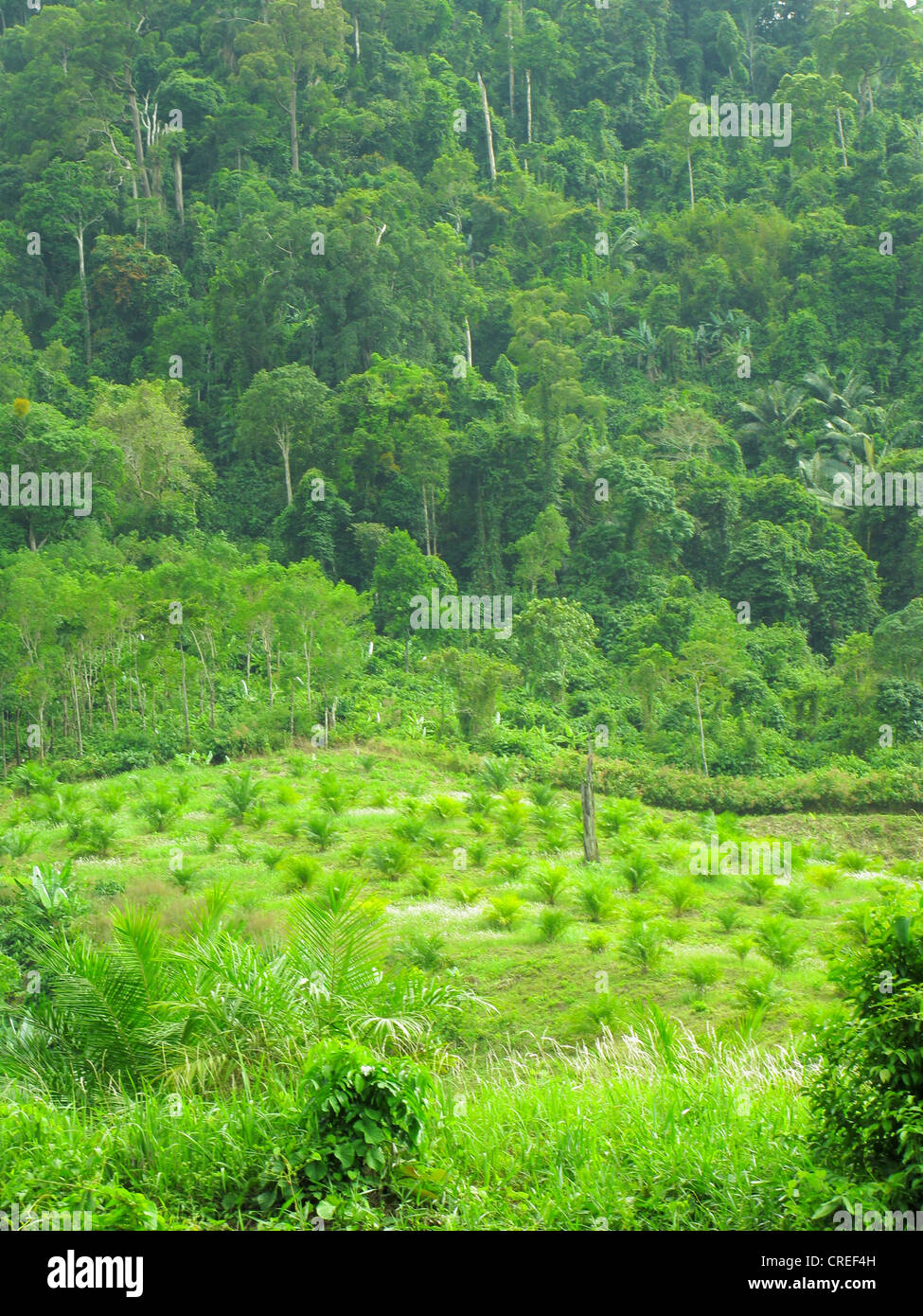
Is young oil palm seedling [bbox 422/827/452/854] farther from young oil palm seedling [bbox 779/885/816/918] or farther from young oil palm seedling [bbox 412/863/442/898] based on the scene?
young oil palm seedling [bbox 779/885/816/918]

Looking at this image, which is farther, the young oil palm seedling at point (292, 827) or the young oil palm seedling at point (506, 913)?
the young oil palm seedling at point (292, 827)

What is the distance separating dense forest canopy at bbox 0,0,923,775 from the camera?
1030 inches

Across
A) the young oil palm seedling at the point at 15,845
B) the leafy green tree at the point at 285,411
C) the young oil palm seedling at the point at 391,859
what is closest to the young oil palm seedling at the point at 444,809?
the young oil palm seedling at the point at 391,859

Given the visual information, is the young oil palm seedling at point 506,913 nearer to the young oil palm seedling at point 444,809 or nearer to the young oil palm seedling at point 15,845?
the young oil palm seedling at point 444,809

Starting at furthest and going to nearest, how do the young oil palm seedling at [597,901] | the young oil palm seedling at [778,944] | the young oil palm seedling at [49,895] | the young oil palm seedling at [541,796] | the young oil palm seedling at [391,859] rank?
1. the young oil palm seedling at [541,796]
2. the young oil palm seedling at [391,859]
3. the young oil palm seedling at [597,901]
4. the young oil palm seedling at [778,944]
5. the young oil palm seedling at [49,895]

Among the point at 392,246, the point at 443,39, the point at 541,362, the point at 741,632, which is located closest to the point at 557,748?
the point at 741,632

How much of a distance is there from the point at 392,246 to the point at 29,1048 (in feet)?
132

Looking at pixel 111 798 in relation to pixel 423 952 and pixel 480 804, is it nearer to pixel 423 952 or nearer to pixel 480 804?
pixel 480 804

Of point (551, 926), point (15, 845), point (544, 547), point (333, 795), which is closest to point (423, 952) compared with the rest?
point (551, 926)

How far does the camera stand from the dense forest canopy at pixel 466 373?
85.9ft

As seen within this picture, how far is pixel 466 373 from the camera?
138ft

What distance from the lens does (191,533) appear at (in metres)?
35.6

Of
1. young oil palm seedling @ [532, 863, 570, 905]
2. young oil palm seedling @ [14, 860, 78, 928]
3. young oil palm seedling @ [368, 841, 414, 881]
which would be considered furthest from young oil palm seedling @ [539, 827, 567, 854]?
young oil palm seedling @ [14, 860, 78, 928]

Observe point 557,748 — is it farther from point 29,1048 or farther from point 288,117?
point 288,117
